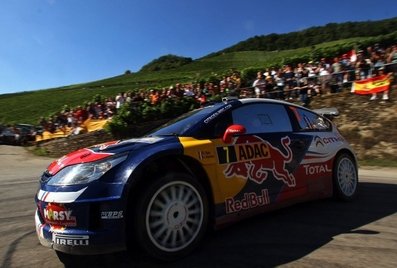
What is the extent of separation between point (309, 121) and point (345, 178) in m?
1.07

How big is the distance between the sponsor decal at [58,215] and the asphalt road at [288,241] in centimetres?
54

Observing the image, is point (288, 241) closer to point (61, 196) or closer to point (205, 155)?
point (205, 155)

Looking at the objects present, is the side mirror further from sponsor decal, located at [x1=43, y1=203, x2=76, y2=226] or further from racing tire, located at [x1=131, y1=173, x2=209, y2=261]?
sponsor decal, located at [x1=43, y1=203, x2=76, y2=226]

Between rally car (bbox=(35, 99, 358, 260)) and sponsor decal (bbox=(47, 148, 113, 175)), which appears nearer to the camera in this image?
rally car (bbox=(35, 99, 358, 260))

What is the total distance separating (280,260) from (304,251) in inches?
14.6

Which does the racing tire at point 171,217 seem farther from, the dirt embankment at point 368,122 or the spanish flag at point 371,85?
the spanish flag at point 371,85

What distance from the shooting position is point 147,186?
14.9ft

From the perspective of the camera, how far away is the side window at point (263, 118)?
226 inches

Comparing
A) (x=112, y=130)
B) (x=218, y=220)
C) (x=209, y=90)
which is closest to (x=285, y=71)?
(x=209, y=90)

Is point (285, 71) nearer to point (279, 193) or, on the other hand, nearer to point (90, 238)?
point (279, 193)

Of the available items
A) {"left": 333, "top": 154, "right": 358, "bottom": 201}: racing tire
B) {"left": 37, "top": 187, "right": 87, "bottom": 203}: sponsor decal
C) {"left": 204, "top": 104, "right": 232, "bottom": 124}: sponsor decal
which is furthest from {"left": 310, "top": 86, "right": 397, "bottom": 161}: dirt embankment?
{"left": 37, "top": 187, "right": 87, "bottom": 203}: sponsor decal

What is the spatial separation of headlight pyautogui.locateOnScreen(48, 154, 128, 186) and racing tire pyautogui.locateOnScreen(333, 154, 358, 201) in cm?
354

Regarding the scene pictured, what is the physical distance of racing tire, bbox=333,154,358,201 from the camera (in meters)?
6.88

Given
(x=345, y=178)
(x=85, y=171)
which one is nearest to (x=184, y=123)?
(x=85, y=171)
